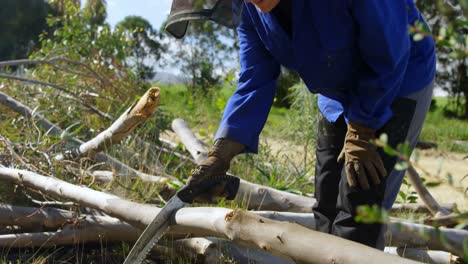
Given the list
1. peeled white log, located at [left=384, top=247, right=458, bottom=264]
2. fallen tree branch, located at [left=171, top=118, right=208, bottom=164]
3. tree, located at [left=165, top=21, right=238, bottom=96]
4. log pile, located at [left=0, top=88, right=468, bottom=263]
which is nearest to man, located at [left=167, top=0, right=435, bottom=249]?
log pile, located at [left=0, top=88, right=468, bottom=263]

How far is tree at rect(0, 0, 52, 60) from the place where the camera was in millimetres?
23344

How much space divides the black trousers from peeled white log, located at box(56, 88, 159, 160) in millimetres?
1233

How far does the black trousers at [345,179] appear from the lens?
8.05ft

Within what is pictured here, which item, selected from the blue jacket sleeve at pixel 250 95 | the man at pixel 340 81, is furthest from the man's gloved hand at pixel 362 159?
the blue jacket sleeve at pixel 250 95

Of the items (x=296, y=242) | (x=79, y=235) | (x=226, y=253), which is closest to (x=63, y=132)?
(x=79, y=235)

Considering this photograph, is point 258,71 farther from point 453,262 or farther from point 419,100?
point 453,262

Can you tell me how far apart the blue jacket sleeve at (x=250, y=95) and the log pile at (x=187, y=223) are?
14.5 inches

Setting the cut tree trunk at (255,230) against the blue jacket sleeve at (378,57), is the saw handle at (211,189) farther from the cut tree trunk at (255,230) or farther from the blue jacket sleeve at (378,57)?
the blue jacket sleeve at (378,57)

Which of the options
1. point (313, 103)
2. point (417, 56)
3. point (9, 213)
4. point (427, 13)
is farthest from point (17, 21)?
point (417, 56)

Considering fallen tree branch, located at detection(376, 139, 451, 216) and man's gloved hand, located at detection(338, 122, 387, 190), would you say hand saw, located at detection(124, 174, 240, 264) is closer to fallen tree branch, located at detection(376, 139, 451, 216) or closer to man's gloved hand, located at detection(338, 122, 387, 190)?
man's gloved hand, located at detection(338, 122, 387, 190)

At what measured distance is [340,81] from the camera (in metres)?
2.45

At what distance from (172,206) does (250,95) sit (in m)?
0.65

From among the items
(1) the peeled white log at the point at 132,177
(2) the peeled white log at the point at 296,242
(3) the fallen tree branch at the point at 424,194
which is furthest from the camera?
(1) the peeled white log at the point at 132,177

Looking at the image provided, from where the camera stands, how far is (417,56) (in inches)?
99.8
